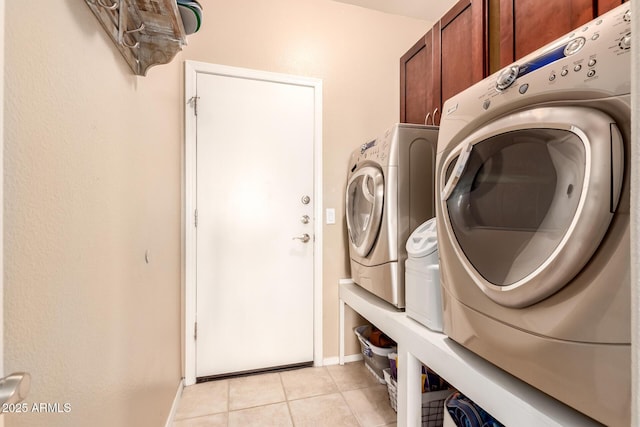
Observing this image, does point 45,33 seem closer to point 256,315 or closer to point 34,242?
point 34,242

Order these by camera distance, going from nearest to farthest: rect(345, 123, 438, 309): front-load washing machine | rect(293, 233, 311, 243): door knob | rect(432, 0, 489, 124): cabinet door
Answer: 1. rect(432, 0, 489, 124): cabinet door
2. rect(345, 123, 438, 309): front-load washing machine
3. rect(293, 233, 311, 243): door knob

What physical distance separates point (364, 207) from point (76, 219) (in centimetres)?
146

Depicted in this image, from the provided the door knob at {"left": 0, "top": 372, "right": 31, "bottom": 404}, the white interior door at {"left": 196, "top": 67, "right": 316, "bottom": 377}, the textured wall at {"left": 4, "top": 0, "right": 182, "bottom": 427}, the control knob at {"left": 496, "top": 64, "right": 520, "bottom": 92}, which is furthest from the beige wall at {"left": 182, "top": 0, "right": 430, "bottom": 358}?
the door knob at {"left": 0, "top": 372, "right": 31, "bottom": 404}

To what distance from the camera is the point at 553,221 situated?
0.68 m

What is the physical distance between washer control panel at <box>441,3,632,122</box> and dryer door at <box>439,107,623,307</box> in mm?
45

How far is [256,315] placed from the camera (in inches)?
79.9

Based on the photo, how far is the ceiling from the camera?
7.14ft

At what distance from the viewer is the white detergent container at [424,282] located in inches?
44.6

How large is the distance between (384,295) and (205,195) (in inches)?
53.5

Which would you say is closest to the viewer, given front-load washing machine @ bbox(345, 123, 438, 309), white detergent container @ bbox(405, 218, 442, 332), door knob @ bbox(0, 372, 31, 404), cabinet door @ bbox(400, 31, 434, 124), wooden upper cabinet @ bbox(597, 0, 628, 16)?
door knob @ bbox(0, 372, 31, 404)

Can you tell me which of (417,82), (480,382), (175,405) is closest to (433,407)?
(480,382)

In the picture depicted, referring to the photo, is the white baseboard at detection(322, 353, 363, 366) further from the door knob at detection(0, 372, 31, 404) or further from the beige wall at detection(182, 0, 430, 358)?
the door knob at detection(0, 372, 31, 404)

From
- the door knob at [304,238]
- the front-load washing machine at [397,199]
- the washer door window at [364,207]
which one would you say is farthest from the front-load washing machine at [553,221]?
the door knob at [304,238]

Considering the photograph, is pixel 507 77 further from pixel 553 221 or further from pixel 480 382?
pixel 480 382
